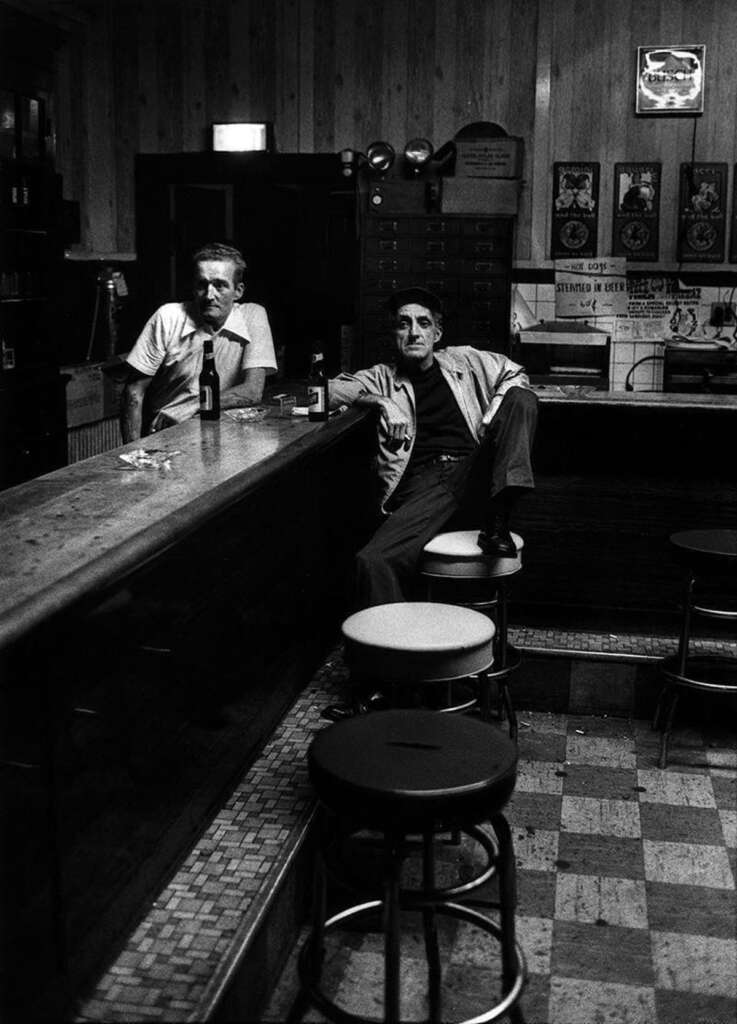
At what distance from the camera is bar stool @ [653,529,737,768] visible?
3.87 metres

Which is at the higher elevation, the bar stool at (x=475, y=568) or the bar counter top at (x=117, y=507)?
the bar counter top at (x=117, y=507)

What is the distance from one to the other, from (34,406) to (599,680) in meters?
4.02

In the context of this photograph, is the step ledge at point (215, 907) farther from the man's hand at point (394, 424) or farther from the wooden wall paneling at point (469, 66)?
the wooden wall paneling at point (469, 66)

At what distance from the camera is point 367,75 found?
27.1ft

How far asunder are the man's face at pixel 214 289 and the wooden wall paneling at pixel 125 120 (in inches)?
182

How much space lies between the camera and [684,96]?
7773mm

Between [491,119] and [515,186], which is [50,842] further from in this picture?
[491,119]

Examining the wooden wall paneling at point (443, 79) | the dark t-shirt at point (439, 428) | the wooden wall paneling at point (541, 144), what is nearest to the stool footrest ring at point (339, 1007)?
the dark t-shirt at point (439, 428)

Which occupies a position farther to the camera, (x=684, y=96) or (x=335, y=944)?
(x=684, y=96)

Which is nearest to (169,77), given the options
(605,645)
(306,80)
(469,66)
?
(306,80)

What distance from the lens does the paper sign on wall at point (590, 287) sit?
8008 mm

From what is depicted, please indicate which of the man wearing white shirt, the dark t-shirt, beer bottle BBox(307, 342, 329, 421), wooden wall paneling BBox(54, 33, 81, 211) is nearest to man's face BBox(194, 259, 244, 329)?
the man wearing white shirt

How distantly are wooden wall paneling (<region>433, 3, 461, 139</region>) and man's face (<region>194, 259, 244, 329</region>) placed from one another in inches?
168

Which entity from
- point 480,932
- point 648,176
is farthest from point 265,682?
point 648,176
